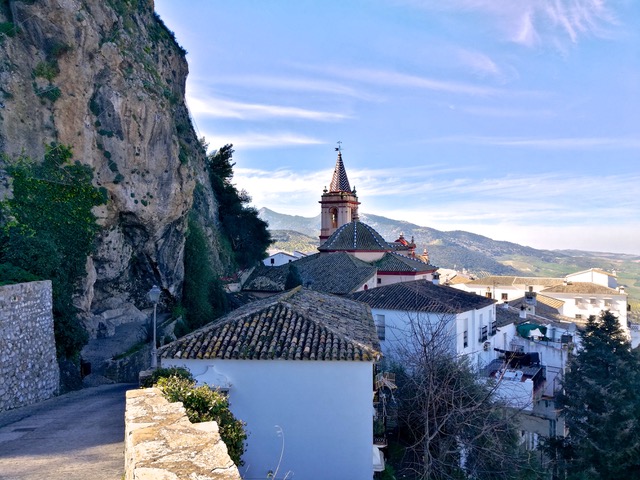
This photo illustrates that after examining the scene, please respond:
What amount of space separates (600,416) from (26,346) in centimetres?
1752

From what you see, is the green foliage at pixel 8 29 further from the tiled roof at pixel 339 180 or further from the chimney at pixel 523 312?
the tiled roof at pixel 339 180

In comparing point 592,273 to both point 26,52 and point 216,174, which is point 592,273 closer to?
point 216,174

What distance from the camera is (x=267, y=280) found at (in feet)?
104

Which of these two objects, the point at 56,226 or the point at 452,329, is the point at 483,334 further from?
the point at 56,226

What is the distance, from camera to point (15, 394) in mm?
10258

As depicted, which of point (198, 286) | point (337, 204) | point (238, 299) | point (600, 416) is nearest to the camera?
point (600, 416)

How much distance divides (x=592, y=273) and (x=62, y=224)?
59.7 metres

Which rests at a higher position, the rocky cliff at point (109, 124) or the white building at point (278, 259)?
the rocky cliff at point (109, 124)

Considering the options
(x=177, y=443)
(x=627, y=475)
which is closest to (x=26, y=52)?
(x=177, y=443)

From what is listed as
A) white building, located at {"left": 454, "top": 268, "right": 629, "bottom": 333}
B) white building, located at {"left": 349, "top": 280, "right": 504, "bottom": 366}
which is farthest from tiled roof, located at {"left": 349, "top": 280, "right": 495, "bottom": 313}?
white building, located at {"left": 454, "top": 268, "right": 629, "bottom": 333}

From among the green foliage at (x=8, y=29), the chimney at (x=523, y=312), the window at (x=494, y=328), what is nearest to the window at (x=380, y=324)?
the window at (x=494, y=328)

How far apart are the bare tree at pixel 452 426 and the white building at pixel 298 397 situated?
2.01 m

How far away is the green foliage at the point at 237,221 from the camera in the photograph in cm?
3262

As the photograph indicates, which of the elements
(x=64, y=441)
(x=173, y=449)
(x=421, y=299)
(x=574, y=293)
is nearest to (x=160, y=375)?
(x=64, y=441)
